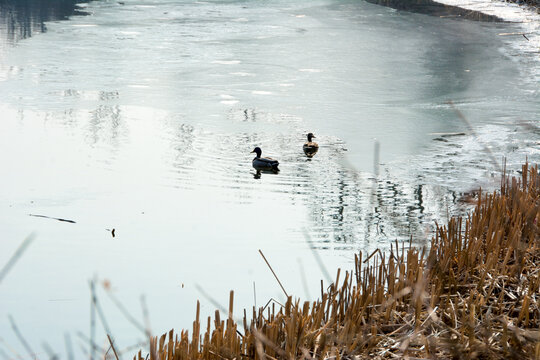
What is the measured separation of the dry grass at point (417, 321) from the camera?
3.11m

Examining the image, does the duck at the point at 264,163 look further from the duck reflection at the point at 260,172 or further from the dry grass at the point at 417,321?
the dry grass at the point at 417,321

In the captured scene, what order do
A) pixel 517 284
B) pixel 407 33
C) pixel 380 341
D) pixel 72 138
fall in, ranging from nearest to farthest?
1. pixel 380 341
2. pixel 517 284
3. pixel 72 138
4. pixel 407 33

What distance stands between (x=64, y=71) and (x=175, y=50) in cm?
392

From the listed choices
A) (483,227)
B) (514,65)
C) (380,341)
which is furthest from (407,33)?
(380,341)

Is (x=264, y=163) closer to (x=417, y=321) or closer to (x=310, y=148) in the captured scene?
(x=310, y=148)

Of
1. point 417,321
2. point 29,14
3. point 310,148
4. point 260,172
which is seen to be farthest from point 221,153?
point 29,14

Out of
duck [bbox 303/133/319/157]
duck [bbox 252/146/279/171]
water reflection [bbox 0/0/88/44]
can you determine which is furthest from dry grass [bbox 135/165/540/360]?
water reflection [bbox 0/0/88/44]

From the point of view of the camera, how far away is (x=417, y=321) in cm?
345

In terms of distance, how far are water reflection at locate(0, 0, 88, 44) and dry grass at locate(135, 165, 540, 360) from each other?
18.9m

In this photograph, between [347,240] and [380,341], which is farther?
[347,240]

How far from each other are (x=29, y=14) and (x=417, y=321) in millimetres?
26088

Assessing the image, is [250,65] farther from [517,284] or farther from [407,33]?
[517,284]

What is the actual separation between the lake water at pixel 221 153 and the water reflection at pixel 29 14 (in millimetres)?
223

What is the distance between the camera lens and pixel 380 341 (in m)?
3.46
